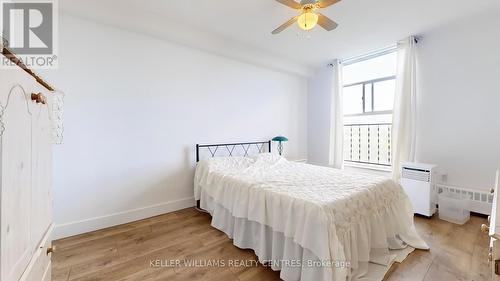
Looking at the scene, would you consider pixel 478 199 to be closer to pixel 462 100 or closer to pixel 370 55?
pixel 462 100

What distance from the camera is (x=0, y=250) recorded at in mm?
568

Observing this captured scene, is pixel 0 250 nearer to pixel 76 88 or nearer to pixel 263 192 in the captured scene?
pixel 263 192

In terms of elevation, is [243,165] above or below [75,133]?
below

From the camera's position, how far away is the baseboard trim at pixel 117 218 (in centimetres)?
230

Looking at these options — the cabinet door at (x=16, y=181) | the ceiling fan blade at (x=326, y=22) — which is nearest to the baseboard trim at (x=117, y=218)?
the cabinet door at (x=16, y=181)

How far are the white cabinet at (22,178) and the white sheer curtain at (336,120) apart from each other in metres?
4.36

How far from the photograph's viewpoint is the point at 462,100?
2936 millimetres

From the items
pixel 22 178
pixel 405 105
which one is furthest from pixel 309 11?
pixel 22 178

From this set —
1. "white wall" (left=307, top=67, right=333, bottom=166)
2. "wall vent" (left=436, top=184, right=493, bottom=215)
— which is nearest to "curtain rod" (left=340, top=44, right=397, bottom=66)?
"white wall" (left=307, top=67, right=333, bottom=166)

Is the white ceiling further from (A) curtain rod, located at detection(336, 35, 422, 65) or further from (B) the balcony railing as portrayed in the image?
(B) the balcony railing

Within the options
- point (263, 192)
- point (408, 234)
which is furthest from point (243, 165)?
point (408, 234)

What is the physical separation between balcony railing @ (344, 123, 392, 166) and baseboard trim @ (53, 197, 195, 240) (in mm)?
3432

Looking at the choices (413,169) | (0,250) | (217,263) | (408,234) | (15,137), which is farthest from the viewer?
(413,169)

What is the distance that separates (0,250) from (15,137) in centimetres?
36
